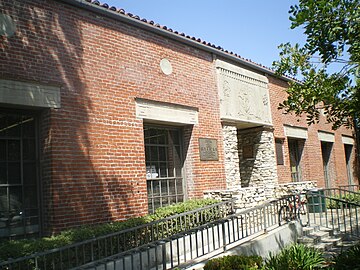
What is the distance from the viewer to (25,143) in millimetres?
6883

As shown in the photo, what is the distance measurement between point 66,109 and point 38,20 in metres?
1.74

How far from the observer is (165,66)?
31.0 feet

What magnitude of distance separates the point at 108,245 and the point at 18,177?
6.71ft

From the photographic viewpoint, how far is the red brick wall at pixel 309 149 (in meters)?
13.6

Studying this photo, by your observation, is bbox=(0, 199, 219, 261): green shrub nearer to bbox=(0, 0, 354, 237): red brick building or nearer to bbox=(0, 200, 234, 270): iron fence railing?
bbox=(0, 200, 234, 270): iron fence railing

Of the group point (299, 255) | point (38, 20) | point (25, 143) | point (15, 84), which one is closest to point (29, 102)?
point (15, 84)

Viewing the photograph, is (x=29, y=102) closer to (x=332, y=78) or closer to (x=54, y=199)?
(x=54, y=199)

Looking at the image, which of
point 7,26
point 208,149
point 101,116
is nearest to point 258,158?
point 208,149

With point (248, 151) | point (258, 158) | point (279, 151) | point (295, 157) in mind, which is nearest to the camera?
point (258, 158)

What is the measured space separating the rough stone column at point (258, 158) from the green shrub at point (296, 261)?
6.53m

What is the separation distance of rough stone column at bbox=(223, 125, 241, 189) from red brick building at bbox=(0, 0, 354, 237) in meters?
0.04

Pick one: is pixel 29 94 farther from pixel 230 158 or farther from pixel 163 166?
pixel 230 158

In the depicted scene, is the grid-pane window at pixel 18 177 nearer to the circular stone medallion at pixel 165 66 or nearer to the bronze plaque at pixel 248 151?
the circular stone medallion at pixel 165 66

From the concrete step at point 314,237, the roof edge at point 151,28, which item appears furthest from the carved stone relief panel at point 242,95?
the concrete step at point 314,237
